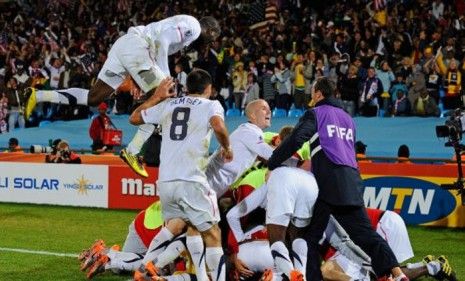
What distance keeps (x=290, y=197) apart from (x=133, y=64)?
2912 millimetres

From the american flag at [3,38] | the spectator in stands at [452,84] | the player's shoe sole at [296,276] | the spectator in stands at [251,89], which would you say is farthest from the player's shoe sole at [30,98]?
the american flag at [3,38]

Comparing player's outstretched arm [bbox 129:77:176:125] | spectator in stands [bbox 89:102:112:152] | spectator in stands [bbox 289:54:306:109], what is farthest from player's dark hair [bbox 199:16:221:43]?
spectator in stands [bbox 289:54:306:109]

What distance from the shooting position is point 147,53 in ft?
34.5

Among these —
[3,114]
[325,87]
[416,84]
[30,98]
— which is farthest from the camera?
[3,114]

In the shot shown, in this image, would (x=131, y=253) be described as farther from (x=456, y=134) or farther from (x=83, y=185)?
(x=83, y=185)

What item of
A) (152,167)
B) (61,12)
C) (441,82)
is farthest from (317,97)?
(61,12)

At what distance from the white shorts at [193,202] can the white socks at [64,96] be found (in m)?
3.61

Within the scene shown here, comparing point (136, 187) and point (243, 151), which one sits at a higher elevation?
point (243, 151)

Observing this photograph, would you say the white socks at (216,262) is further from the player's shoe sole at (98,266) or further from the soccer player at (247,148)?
the player's shoe sole at (98,266)

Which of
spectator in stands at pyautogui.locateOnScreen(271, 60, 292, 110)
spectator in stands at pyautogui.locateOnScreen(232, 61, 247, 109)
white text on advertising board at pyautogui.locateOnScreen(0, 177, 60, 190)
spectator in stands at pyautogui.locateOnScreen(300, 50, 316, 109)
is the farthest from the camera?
spectator in stands at pyautogui.locateOnScreen(232, 61, 247, 109)

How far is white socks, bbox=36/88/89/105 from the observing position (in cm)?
1170

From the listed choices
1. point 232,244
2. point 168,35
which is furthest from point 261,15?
point 232,244

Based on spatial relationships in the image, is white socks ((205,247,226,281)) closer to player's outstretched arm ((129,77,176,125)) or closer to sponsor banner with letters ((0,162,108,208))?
player's outstretched arm ((129,77,176,125))

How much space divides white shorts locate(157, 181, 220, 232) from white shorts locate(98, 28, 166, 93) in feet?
7.39
